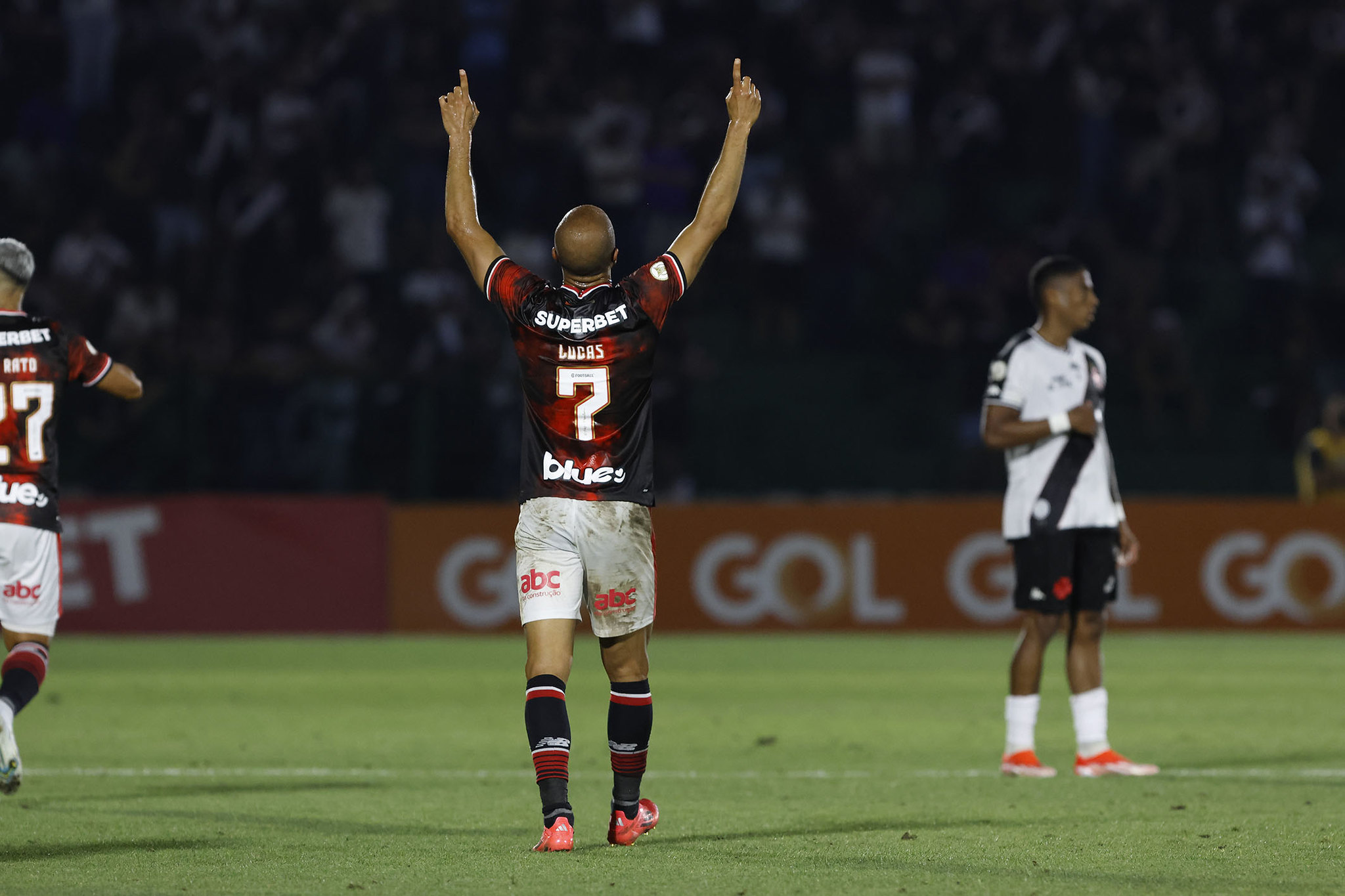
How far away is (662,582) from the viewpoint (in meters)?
16.6

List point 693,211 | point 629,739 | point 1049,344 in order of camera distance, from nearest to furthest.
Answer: point 629,739, point 1049,344, point 693,211

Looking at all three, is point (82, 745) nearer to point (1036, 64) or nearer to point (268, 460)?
point (268, 460)

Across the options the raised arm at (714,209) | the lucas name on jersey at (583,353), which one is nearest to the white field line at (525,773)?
the lucas name on jersey at (583,353)

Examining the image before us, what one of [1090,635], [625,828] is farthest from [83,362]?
[1090,635]

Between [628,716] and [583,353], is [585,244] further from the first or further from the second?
[628,716]

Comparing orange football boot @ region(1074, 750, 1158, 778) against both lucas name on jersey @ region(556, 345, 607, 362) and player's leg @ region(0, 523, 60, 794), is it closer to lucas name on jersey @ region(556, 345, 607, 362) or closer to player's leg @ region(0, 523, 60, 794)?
lucas name on jersey @ region(556, 345, 607, 362)

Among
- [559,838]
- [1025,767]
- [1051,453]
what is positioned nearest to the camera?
[559,838]

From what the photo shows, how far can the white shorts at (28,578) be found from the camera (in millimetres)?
6945

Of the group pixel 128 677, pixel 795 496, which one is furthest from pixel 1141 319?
pixel 128 677

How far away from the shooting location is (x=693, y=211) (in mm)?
19734

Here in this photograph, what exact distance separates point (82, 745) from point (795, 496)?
30.9 feet

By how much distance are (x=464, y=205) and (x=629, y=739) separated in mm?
1727

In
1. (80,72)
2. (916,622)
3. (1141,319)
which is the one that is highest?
(80,72)

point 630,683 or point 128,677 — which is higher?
point 630,683
